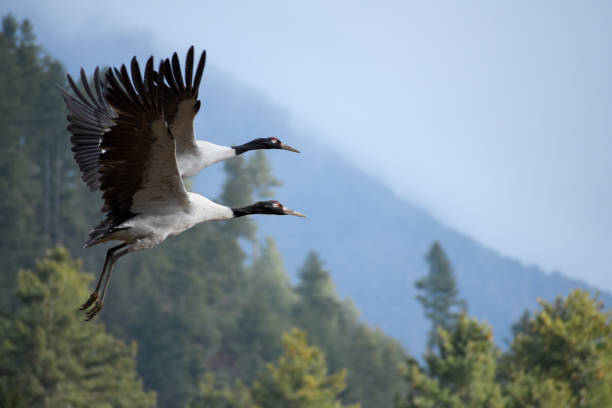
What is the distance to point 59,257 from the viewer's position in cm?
3291

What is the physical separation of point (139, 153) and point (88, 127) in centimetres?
282

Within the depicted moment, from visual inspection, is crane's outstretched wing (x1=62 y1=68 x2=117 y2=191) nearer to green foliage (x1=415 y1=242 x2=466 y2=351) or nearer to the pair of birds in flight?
the pair of birds in flight

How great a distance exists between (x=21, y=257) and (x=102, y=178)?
41.1m

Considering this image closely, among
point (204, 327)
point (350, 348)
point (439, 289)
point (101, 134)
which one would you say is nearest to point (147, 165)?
point (101, 134)

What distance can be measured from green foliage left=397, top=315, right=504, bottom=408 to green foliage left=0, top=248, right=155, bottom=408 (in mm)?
14130

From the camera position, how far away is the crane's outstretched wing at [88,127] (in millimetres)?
9070

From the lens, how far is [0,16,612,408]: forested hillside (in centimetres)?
2395

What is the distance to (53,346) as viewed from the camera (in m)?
31.2

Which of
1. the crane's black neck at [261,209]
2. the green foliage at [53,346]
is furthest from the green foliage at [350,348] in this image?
the crane's black neck at [261,209]

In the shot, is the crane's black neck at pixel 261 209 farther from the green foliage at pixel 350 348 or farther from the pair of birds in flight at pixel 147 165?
the green foliage at pixel 350 348

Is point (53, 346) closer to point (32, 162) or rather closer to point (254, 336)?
point (254, 336)

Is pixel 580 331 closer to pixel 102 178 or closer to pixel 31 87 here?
pixel 102 178

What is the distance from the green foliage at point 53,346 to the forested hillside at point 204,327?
7cm

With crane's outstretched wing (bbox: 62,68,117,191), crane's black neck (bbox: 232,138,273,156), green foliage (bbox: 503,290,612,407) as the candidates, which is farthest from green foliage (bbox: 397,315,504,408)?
crane's outstretched wing (bbox: 62,68,117,191)
